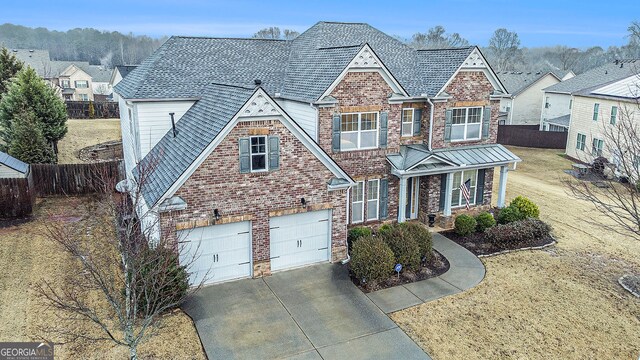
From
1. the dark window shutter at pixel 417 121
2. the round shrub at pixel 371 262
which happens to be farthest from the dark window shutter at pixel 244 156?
the dark window shutter at pixel 417 121

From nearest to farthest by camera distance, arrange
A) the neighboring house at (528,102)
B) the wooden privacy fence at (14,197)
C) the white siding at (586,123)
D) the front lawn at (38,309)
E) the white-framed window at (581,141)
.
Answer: the front lawn at (38,309)
the wooden privacy fence at (14,197)
the white siding at (586,123)
the white-framed window at (581,141)
the neighboring house at (528,102)

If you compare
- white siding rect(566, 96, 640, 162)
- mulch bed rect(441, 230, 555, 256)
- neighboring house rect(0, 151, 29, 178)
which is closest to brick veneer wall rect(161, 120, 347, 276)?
mulch bed rect(441, 230, 555, 256)

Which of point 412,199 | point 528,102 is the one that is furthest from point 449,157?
point 528,102

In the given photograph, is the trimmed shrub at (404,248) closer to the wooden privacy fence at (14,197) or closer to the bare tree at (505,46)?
the wooden privacy fence at (14,197)

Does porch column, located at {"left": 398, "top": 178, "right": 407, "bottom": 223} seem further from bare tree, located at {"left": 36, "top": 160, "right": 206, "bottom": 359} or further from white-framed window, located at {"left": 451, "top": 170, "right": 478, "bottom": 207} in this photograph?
bare tree, located at {"left": 36, "top": 160, "right": 206, "bottom": 359}

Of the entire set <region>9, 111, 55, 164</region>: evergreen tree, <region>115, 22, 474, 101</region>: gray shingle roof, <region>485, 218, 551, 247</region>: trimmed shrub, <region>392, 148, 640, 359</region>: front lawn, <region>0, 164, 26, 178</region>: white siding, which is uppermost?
<region>115, 22, 474, 101</region>: gray shingle roof

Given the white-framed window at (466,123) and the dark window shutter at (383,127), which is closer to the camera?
the dark window shutter at (383,127)
